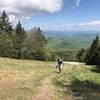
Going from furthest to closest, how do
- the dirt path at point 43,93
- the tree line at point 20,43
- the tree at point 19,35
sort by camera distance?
the tree at point 19,35
the tree line at point 20,43
the dirt path at point 43,93

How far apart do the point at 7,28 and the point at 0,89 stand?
93949mm

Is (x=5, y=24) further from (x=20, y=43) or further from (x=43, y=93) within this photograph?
(x=43, y=93)

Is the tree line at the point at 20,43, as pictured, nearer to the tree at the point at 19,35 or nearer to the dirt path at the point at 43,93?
the tree at the point at 19,35

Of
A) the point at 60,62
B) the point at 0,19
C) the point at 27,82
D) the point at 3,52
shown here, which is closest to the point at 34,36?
the point at 0,19

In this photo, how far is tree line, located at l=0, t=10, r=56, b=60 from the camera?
308ft

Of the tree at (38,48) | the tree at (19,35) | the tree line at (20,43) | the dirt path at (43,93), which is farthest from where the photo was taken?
the tree at (19,35)

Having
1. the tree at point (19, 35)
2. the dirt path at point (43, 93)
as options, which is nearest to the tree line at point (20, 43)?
the tree at point (19, 35)

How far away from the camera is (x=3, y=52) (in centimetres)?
8662

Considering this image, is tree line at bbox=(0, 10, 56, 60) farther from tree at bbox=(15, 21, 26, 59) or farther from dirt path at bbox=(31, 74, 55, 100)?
dirt path at bbox=(31, 74, 55, 100)

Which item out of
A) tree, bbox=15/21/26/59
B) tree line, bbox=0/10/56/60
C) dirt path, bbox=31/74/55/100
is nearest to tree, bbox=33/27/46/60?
tree line, bbox=0/10/56/60

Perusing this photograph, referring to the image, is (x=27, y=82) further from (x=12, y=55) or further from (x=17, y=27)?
(x=17, y=27)

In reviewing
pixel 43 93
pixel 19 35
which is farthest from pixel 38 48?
pixel 43 93

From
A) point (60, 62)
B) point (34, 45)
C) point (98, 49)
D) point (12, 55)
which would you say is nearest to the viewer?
point (60, 62)

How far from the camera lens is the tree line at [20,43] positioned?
94.0 meters
